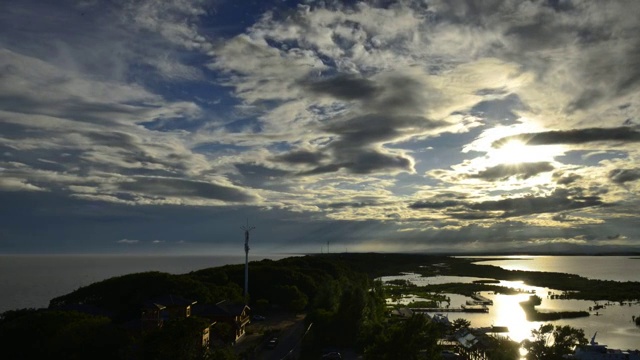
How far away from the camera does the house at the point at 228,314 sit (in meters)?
65.8

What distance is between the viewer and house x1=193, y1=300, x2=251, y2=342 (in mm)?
65750

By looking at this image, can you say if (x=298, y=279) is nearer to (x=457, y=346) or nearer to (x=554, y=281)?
(x=457, y=346)

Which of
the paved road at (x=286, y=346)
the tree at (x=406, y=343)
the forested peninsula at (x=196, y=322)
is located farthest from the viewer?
the paved road at (x=286, y=346)

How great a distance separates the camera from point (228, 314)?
67062mm

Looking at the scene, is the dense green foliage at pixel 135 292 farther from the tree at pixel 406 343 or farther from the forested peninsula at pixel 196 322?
the tree at pixel 406 343

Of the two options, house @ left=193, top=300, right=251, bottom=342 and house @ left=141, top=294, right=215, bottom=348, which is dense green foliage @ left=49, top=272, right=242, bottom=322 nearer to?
house @ left=193, top=300, right=251, bottom=342

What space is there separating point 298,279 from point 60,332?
60.5 m

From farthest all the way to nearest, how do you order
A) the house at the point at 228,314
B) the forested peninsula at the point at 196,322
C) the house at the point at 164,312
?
the house at the point at 228,314
the house at the point at 164,312
the forested peninsula at the point at 196,322

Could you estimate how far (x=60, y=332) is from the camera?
50.9 metres

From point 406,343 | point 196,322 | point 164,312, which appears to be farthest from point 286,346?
point 406,343

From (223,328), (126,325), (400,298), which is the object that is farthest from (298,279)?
(126,325)

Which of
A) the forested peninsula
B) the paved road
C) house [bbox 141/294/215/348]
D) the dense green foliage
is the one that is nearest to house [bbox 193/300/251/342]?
the forested peninsula

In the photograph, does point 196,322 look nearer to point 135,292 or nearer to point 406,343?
point 406,343

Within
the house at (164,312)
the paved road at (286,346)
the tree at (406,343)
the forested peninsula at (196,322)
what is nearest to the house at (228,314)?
the forested peninsula at (196,322)
